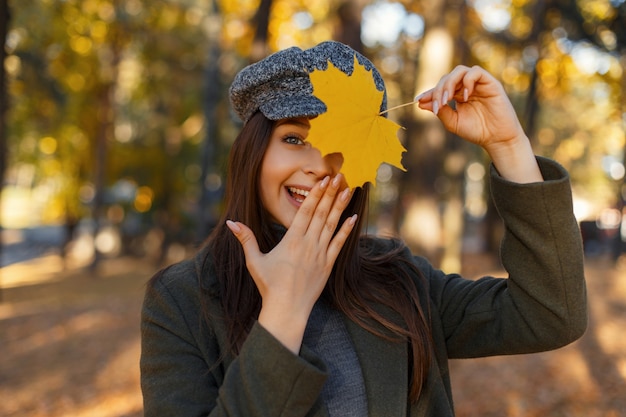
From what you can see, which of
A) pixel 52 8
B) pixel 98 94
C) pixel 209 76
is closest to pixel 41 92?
pixel 98 94

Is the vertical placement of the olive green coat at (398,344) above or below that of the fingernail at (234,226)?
below

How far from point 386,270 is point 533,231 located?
468 mm

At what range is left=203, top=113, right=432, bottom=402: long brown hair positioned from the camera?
1.75 m

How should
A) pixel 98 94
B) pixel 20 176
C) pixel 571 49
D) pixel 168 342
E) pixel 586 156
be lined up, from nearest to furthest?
pixel 168 342
pixel 571 49
pixel 98 94
pixel 586 156
pixel 20 176

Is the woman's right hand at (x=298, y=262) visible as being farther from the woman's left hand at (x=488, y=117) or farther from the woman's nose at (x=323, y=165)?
the woman's left hand at (x=488, y=117)

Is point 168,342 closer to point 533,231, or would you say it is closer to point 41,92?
point 533,231

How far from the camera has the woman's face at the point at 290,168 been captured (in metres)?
1.68

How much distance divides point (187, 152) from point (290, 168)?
19.4m

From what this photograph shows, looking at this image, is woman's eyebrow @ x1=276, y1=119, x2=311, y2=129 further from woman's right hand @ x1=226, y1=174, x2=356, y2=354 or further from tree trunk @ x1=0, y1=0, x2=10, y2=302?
tree trunk @ x1=0, y1=0, x2=10, y2=302

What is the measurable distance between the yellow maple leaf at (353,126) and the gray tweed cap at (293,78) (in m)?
0.10

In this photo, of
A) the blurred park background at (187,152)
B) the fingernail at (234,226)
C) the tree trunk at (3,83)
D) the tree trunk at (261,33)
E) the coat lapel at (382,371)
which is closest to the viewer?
the fingernail at (234,226)

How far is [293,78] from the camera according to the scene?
1711mm

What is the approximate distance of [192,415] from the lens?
1.49 meters

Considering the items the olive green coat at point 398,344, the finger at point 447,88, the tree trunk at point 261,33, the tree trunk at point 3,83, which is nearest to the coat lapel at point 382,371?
the olive green coat at point 398,344
